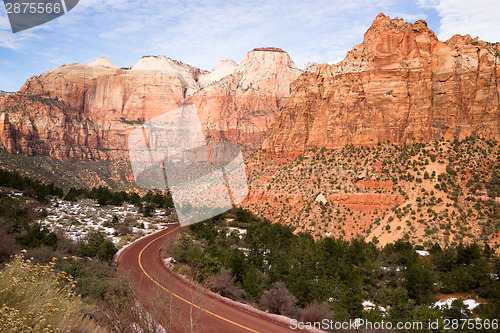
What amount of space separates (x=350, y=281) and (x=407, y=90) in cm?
3958

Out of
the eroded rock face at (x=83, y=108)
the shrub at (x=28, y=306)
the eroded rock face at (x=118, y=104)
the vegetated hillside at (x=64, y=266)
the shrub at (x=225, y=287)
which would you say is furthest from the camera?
the eroded rock face at (x=118, y=104)

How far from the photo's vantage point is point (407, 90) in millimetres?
48844

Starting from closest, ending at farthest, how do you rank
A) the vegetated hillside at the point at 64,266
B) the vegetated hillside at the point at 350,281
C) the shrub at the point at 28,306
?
the shrub at the point at 28,306 < the vegetated hillside at the point at 64,266 < the vegetated hillside at the point at 350,281

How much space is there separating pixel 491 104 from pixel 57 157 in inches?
4828

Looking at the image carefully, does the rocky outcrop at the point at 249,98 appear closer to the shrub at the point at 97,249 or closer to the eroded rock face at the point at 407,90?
the eroded rock face at the point at 407,90

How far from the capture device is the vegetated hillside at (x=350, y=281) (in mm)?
14594

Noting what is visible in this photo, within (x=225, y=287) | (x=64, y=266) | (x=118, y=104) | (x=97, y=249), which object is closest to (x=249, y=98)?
(x=118, y=104)

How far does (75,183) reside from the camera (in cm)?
8950

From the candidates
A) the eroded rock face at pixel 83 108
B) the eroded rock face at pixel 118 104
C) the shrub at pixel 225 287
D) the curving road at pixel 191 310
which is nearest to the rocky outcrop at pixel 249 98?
the eroded rock face at pixel 118 104

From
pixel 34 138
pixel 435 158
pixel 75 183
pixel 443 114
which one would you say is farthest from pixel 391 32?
pixel 34 138

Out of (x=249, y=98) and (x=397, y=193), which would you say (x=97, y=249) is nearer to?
(x=397, y=193)

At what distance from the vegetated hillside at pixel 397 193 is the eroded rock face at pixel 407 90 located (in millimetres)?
2578

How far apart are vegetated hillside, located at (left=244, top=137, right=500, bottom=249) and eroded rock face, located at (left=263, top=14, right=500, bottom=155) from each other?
8.46 ft

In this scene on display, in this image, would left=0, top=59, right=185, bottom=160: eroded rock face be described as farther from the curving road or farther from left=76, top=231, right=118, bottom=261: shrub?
the curving road
